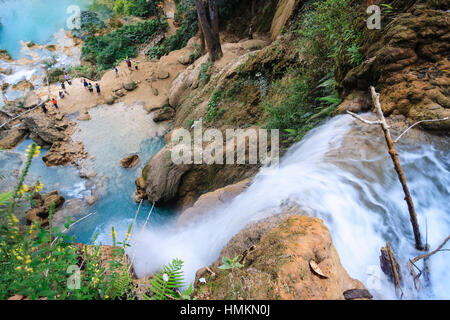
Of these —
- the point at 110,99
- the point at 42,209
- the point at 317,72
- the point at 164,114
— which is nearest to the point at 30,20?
the point at 110,99

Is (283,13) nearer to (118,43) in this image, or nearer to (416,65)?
(416,65)

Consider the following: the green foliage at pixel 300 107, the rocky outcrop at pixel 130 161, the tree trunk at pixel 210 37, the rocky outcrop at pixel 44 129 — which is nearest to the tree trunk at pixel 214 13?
the tree trunk at pixel 210 37

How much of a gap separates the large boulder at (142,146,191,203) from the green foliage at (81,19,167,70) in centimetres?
1657

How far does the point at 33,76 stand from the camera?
23.1m

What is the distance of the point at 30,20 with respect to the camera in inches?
1353

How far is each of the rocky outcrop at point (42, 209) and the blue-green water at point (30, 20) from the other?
91.5 ft

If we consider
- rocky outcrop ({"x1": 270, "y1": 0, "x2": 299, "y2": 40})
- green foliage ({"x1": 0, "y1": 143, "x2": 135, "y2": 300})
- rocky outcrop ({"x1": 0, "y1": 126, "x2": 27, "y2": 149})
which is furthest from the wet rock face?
rocky outcrop ({"x1": 0, "y1": 126, "x2": 27, "y2": 149})

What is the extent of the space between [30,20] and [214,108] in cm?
4229

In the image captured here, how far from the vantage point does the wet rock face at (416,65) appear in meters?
3.63

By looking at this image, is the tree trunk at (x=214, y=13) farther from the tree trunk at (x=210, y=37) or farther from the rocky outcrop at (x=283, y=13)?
the rocky outcrop at (x=283, y=13)

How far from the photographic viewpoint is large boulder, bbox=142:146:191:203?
8.66 metres
